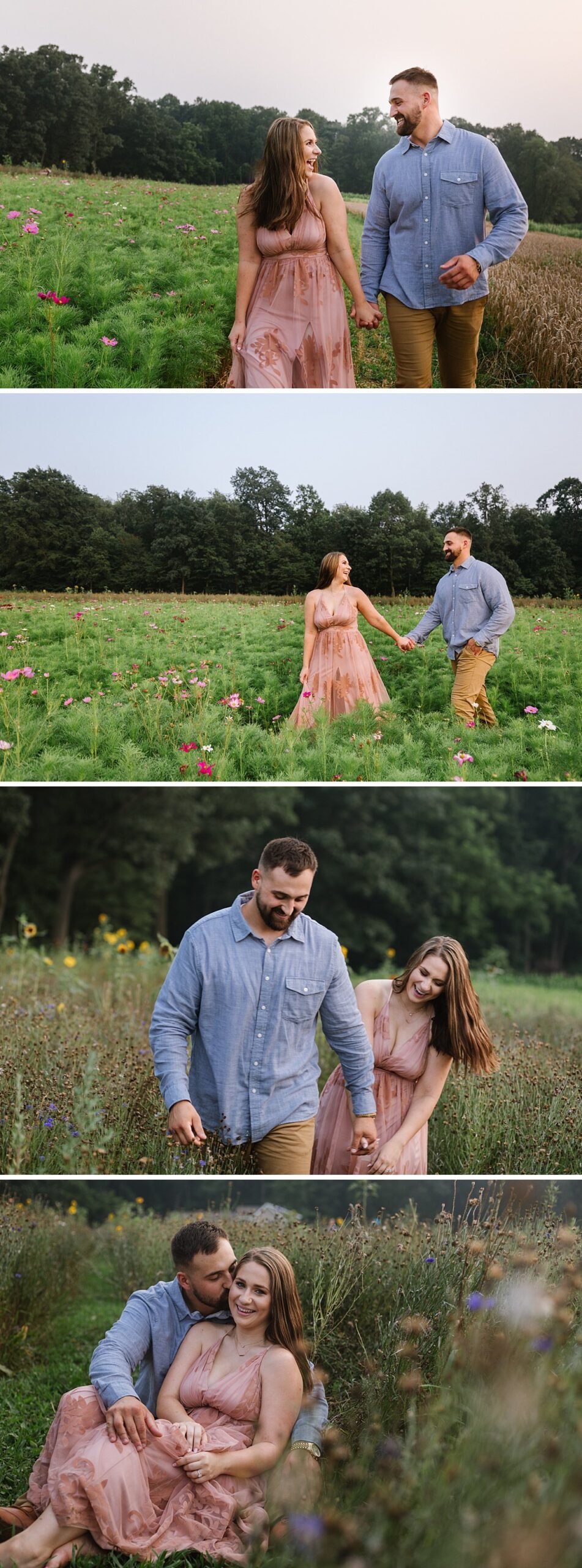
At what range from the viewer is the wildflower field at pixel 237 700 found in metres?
5.82

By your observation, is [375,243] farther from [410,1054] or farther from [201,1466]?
[201,1466]

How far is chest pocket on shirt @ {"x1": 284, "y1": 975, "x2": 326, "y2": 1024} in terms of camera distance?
14.5 feet

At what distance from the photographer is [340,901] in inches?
403

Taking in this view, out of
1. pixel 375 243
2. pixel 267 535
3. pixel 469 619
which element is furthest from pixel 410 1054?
pixel 375 243

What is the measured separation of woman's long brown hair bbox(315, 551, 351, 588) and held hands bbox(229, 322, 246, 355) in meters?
1.19

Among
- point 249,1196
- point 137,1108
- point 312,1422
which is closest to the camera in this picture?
point 312,1422

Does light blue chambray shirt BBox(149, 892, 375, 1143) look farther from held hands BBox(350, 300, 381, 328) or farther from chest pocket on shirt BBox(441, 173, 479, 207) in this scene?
chest pocket on shirt BBox(441, 173, 479, 207)

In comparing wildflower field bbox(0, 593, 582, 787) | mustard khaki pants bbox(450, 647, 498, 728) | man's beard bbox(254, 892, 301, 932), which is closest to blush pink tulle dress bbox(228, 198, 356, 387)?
wildflower field bbox(0, 593, 582, 787)

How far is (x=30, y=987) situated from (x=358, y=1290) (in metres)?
3.50

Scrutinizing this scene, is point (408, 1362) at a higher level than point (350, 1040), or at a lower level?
lower

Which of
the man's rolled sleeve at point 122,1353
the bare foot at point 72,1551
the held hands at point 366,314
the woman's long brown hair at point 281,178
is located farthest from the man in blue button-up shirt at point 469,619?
the bare foot at point 72,1551

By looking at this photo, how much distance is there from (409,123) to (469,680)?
2.82 meters

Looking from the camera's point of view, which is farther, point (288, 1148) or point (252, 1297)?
point (288, 1148)

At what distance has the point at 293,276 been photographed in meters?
5.64
